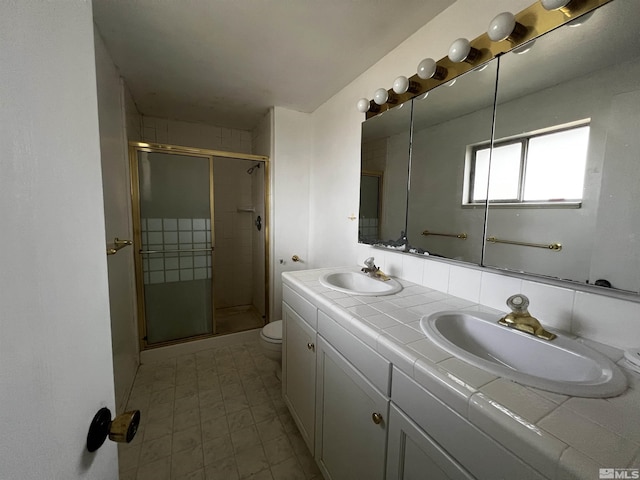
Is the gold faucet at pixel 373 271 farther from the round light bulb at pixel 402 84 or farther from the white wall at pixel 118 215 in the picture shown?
the white wall at pixel 118 215

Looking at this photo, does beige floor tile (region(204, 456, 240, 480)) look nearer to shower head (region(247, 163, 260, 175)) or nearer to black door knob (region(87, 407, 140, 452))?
black door knob (region(87, 407, 140, 452))

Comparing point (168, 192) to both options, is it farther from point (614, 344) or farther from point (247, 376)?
point (614, 344)

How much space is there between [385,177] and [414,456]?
4.42ft

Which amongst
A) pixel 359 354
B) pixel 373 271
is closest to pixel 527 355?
pixel 359 354

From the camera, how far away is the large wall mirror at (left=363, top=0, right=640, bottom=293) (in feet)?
2.35

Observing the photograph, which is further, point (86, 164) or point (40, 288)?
point (86, 164)

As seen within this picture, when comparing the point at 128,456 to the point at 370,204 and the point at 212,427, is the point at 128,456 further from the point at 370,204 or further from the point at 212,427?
the point at 370,204

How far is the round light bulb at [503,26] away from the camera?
86 cm

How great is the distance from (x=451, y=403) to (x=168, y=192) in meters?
2.42

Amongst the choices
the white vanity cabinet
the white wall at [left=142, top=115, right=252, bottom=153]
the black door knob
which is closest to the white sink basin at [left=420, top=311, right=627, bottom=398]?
the white vanity cabinet

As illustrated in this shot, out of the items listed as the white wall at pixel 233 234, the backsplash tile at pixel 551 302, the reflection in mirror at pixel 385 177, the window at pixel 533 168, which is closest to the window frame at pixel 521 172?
the window at pixel 533 168

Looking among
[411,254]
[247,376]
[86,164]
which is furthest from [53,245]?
[247,376]

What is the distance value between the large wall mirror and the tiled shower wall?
2.05 m

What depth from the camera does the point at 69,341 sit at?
0.39m
